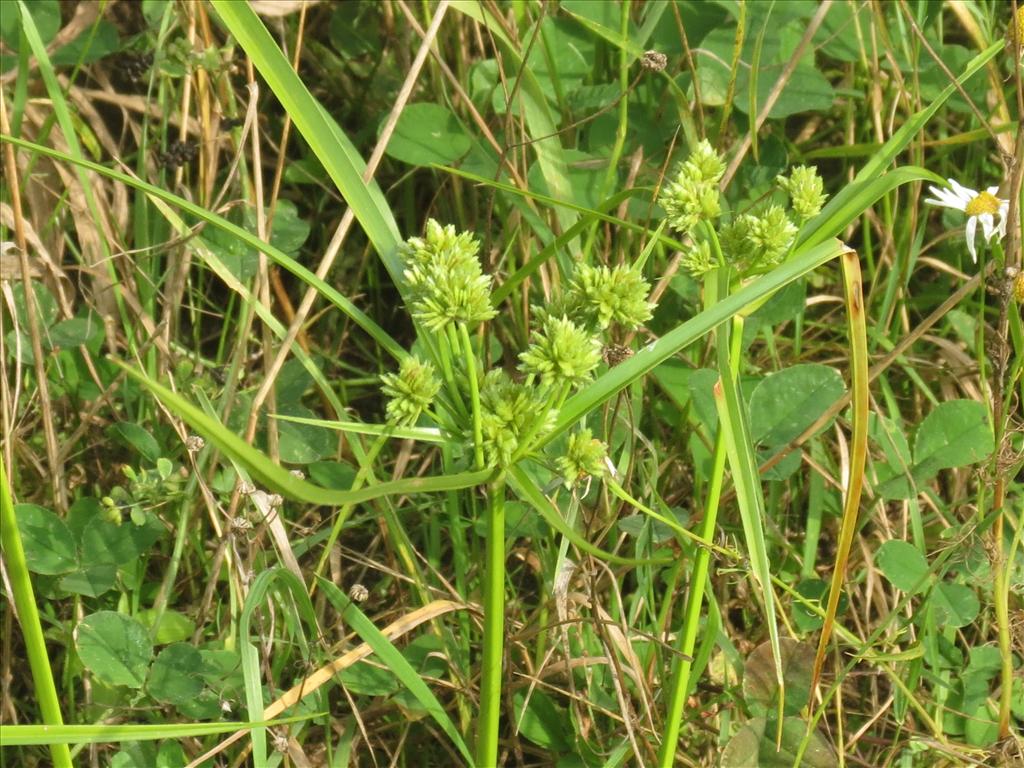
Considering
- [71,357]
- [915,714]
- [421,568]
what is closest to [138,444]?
[71,357]

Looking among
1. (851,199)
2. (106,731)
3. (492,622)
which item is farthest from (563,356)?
(106,731)

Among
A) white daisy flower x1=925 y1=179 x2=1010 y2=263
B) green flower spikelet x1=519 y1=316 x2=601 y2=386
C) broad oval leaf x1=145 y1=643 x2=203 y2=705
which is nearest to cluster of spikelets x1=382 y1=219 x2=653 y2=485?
green flower spikelet x1=519 y1=316 x2=601 y2=386

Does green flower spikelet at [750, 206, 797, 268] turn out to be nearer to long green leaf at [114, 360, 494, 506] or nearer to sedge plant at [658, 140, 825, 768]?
sedge plant at [658, 140, 825, 768]

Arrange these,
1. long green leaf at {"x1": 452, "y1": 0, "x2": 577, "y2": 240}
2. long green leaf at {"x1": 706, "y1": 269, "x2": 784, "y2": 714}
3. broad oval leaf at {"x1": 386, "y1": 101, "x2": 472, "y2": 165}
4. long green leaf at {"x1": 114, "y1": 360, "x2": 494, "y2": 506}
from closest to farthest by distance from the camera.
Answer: long green leaf at {"x1": 114, "y1": 360, "x2": 494, "y2": 506} → long green leaf at {"x1": 706, "y1": 269, "x2": 784, "y2": 714} → long green leaf at {"x1": 452, "y1": 0, "x2": 577, "y2": 240} → broad oval leaf at {"x1": 386, "y1": 101, "x2": 472, "y2": 165}

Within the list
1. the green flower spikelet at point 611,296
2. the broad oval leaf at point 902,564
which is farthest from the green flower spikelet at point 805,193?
the broad oval leaf at point 902,564

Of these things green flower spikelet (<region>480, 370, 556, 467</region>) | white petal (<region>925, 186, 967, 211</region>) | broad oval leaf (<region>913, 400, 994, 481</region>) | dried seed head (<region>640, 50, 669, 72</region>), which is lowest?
broad oval leaf (<region>913, 400, 994, 481</region>)

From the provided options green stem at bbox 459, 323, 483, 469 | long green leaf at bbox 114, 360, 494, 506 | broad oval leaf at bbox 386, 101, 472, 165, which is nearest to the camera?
long green leaf at bbox 114, 360, 494, 506

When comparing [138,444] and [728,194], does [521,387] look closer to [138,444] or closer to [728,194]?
[138,444]

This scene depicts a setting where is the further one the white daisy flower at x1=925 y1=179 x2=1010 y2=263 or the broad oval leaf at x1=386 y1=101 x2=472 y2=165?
the broad oval leaf at x1=386 y1=101 x2=472 y2=165
